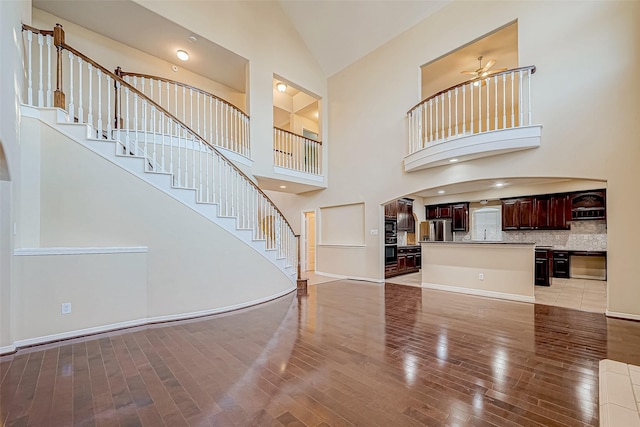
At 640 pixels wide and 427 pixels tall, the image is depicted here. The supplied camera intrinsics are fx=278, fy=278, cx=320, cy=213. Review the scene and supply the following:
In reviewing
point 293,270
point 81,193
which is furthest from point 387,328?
point 81,193

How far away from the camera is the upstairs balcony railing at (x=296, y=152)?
277 inches

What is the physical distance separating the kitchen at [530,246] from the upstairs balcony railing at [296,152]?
3602 mm

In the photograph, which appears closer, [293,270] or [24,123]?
[24,123]

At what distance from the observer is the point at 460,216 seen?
9.15 metres

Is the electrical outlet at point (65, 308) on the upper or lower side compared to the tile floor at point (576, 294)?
upper

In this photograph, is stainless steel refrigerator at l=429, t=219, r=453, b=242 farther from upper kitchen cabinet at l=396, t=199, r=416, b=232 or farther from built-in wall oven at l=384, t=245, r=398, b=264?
built-in wall oven at l=384, t=245, r=398, b=264

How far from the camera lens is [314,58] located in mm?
7863

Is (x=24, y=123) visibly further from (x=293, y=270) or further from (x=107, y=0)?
(x=293, y=270)

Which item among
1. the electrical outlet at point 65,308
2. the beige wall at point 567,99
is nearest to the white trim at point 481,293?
the beige wall at point 567,99

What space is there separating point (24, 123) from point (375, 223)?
6152 mm

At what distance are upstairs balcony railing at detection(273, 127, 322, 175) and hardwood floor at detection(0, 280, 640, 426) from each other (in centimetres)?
420

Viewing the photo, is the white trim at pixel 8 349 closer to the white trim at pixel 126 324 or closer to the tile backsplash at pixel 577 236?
the white trim at pixel 126 324

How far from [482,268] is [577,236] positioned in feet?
14.0

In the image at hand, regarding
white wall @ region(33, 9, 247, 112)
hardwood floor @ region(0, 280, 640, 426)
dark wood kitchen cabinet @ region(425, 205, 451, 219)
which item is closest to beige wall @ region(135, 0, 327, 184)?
white wall @ region(33, 9, 247, 112)
